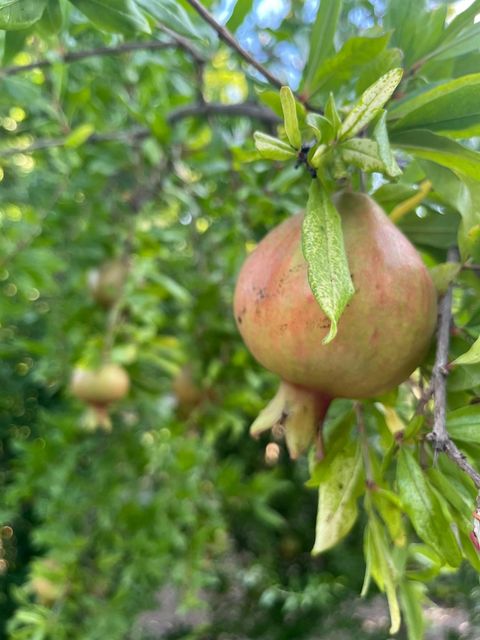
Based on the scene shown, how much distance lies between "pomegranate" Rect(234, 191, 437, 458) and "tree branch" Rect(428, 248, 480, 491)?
1cm

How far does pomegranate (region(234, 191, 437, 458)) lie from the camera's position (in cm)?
43

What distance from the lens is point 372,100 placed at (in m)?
0.38

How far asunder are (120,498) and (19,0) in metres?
1.14

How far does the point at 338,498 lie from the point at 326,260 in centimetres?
23

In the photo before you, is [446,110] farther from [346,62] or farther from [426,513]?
[426,513]

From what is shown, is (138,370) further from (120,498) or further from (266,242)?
(266,242)

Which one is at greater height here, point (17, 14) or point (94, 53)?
point (17, 14)

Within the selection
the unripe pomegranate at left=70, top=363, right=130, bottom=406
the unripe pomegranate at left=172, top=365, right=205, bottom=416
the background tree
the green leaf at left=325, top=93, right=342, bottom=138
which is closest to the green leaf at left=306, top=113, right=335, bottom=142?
the green leaf at left=325, top=93, right=342, bottom=138

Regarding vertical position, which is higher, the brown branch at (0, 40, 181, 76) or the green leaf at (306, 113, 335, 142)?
the green leaf at (306, 113, 335, 142)

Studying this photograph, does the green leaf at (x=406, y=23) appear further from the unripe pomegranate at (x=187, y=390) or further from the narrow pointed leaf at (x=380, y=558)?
the unripe pomegranate at (x=187, y=390)

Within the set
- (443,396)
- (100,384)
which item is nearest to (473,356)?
(443,396)

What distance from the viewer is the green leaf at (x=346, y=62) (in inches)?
19.9

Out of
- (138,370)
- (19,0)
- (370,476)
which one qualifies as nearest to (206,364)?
(138,370)

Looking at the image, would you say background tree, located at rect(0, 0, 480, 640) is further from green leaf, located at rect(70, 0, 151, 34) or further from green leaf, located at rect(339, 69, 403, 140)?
green leaf, located at rect(339, 69, 403, 140)
